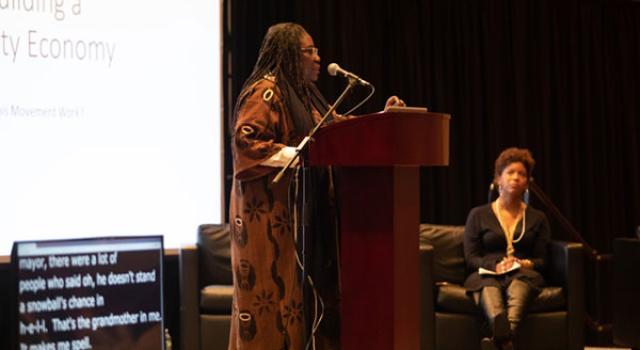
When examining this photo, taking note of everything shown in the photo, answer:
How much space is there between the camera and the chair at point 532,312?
184 inches

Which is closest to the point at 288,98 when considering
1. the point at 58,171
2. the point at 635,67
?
the point at 58,171

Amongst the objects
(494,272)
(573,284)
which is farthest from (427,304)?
(573,284)

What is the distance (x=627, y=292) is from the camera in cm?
502

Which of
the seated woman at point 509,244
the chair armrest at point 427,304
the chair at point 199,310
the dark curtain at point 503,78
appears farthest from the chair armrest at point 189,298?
the seated woman at point 509,244

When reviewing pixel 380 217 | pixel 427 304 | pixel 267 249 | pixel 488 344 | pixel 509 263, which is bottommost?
pixel 488 344

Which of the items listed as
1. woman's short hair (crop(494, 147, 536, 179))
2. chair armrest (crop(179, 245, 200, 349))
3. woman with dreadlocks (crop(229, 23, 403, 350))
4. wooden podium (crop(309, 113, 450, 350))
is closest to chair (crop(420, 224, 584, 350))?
woman's short hair (crop(494, 147, 536, 179))

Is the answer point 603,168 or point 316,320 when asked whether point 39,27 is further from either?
point 603,168

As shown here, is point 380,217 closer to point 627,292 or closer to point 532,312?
point 532,312

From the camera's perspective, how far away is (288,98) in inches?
106

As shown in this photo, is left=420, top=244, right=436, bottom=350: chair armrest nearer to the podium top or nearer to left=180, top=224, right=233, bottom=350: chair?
left=180, top=224, right=233, bottom=350: chair

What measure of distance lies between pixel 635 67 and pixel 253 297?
5308mm

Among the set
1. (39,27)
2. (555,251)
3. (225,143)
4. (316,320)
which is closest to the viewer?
(316,320)

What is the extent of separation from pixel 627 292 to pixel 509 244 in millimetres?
892

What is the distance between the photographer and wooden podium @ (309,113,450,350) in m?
2.28
